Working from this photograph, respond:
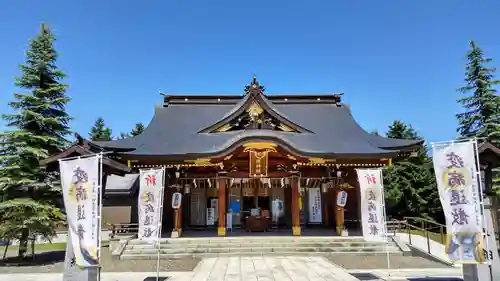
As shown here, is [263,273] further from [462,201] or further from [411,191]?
[411,191]

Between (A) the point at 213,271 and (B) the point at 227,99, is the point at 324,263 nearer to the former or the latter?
(A) the point at 213,271

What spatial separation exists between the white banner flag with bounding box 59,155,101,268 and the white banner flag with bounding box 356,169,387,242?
693cm

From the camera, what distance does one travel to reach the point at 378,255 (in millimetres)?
11797

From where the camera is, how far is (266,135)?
13695 mm

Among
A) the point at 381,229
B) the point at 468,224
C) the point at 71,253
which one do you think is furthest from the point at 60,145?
the point at 468,224

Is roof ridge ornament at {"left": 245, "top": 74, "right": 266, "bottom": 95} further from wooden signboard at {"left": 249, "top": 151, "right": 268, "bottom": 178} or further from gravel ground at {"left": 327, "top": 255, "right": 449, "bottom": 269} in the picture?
gravel ground at {"left": 327, "top": 255, "right": 449, "bottom": 269}

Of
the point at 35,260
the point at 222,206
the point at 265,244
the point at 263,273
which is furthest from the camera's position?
the point at 222,206

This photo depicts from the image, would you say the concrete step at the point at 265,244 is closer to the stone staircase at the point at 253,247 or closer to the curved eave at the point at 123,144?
the stone staircase at the point at 253,247

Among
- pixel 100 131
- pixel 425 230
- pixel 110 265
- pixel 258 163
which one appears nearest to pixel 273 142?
pixel 258 163

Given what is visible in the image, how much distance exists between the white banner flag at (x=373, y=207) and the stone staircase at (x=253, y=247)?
8.05 ft

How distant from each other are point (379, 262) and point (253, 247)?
421 centimetres

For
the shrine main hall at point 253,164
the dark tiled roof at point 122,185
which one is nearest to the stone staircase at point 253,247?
the shrine main hall at point 253,164

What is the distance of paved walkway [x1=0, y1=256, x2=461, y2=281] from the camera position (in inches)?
335

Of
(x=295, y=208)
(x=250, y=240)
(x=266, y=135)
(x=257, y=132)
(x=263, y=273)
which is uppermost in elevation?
(x=257, y=132)
